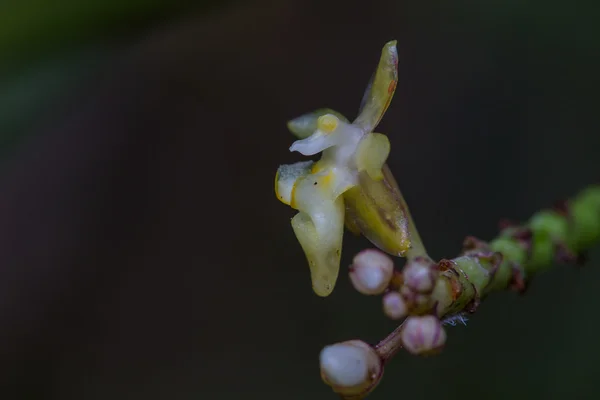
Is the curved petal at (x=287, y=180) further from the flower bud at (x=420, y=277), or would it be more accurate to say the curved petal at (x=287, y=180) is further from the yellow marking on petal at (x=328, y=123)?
the flower bud at (x=420, y=277)

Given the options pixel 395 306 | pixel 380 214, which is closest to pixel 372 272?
pixel 395 306

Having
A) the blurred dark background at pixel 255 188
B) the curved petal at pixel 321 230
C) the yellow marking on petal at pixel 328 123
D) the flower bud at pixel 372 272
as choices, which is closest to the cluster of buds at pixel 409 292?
the flower bud at pixel 372 272

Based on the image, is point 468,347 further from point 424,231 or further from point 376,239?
point 376,239

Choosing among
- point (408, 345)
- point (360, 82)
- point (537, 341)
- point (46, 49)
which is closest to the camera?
point (408, 345)

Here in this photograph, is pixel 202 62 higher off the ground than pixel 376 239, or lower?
higher

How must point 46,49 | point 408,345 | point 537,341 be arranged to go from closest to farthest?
point 408,345 → point 46,49 → point 537,341

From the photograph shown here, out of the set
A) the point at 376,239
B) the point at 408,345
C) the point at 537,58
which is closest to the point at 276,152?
the point at 537,58

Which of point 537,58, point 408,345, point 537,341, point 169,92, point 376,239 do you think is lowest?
point 537,341

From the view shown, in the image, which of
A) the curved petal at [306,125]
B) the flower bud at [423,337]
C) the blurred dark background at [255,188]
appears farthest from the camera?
the blurred dark background at [255,188]
